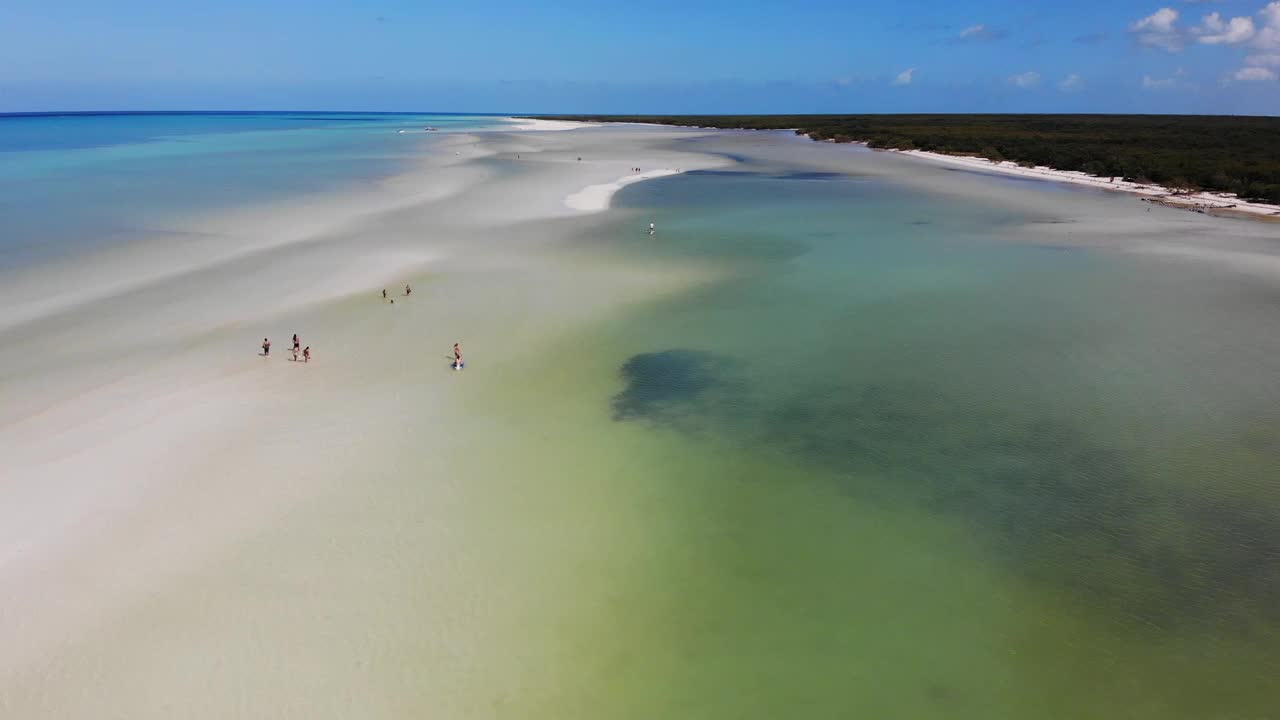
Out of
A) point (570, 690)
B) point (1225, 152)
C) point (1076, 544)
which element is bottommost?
point (570, 690)

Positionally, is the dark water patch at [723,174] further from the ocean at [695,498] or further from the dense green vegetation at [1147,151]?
the ocean at [695,498]

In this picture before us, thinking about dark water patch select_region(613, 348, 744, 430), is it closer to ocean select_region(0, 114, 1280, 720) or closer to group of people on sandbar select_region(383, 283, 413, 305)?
ocean select_region(0, 114, 1280, 720)

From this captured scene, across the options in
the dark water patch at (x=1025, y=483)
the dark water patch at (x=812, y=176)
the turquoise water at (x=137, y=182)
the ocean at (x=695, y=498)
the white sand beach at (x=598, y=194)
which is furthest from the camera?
the dark water patch at (x=812, y=176)

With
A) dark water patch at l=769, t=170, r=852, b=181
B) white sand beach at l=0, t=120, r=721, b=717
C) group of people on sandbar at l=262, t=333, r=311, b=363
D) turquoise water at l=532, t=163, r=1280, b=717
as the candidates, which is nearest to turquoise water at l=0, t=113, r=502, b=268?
white sand beach at l=0, t=120, r=721, b=717

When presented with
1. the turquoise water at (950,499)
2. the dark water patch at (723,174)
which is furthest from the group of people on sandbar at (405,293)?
the dark water patch at (723,174)

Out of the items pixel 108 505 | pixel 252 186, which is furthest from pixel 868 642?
pixel 252 186

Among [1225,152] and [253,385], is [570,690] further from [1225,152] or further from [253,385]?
[1225,152]
